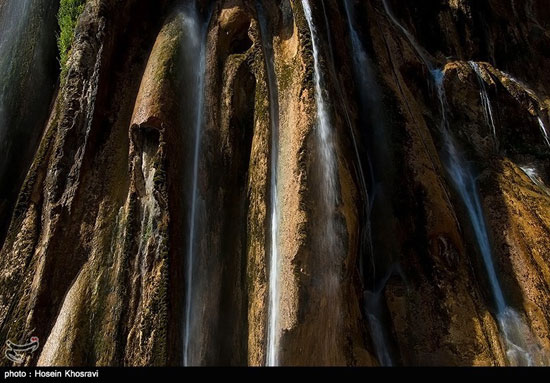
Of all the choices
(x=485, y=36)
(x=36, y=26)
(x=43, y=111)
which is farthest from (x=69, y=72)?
(x=485, y=36)

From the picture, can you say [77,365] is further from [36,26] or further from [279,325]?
[36,26]

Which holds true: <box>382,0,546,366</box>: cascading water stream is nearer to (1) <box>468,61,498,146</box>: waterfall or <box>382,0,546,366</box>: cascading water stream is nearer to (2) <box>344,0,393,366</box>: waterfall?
(1) <box>468,61,498,146</box>: waterfall

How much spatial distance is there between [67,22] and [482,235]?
802 centimetres

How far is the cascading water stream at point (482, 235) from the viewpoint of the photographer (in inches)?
256

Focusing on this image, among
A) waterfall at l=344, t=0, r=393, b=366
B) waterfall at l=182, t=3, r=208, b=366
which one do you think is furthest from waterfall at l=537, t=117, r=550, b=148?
waterfall at l=182, t=3, r=208, b=366

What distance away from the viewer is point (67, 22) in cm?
849

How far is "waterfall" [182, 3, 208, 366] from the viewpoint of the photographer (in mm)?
5877

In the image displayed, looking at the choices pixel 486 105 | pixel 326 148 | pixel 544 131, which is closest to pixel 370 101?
pixel 326 148

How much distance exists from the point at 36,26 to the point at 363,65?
6072mm

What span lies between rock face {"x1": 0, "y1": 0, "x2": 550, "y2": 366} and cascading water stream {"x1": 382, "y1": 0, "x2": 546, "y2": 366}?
0.21 ft

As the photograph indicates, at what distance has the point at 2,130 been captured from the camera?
7.88 m

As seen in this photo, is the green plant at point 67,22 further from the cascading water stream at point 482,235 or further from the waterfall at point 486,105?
the waterfall at point 486,105

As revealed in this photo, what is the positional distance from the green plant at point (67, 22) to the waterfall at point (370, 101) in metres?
4.98

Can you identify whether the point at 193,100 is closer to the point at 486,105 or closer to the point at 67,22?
the point at 67,22
